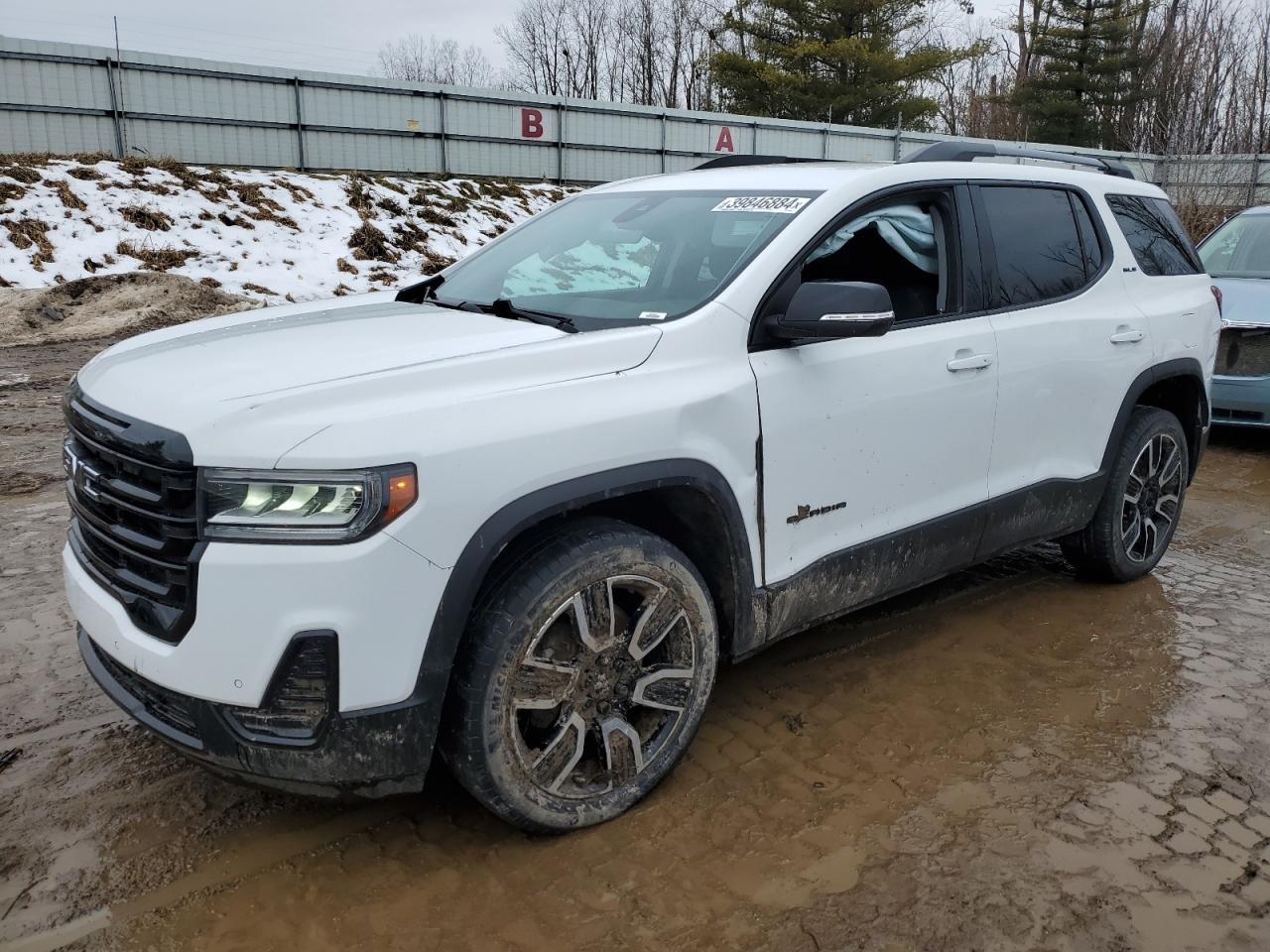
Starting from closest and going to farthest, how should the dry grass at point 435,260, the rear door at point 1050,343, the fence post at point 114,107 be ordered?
the rear door at point 1050,343 < the dry grass at point 435,260 < the fence post at point 114,107

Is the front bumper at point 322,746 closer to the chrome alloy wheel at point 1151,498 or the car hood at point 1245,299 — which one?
the chrome alloy wheel at point 1151,498

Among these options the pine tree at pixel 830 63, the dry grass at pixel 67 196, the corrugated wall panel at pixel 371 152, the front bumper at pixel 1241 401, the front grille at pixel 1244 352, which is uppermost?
the pine tree at pixel 830 63

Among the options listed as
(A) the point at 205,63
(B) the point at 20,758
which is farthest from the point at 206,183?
(B) the point at 20,758

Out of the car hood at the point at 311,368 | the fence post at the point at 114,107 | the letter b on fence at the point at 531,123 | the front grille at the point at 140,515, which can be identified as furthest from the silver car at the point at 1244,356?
the fence post at the point at 114,107

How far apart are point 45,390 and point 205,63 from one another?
40.3 feet

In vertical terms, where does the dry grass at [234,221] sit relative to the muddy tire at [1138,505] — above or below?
above

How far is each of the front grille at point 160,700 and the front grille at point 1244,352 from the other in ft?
24.5

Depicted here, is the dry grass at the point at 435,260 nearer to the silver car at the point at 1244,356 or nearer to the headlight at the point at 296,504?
the silver car at the point at 1244,356

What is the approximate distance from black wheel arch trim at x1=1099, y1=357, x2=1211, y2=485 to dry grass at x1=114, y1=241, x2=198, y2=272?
1244 centimetres

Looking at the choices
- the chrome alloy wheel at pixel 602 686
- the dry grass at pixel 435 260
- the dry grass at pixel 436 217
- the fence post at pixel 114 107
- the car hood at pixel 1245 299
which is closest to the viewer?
the chrome alloy wheel at pixel 602 686

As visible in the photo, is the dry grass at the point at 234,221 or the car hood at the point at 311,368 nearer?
the car hood at the point at 311,368

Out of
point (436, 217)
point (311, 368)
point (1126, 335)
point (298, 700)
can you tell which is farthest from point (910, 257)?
point (436, 217)

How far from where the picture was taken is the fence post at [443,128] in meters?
20.5

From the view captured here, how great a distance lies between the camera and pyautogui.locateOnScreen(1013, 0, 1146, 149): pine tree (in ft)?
131
